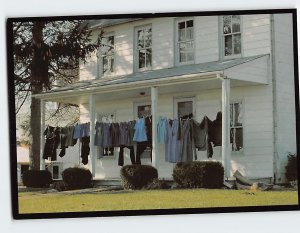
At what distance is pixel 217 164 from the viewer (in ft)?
22.2

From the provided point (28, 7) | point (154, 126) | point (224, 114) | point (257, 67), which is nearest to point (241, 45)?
point (257, 67)

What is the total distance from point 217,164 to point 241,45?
4.34 feet

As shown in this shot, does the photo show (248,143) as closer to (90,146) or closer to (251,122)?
(251,122)

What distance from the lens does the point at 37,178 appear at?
259 inches

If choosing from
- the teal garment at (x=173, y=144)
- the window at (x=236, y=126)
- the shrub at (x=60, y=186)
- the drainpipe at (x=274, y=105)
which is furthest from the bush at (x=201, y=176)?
the shrub at (x=60, y=186)

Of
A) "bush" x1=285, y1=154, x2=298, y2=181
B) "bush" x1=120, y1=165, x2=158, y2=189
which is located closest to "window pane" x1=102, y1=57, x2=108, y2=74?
"bush" x1=120, y1=165, x2=158, y2=189

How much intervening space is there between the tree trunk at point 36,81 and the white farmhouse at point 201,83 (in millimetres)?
127

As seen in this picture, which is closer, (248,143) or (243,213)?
(243,213)

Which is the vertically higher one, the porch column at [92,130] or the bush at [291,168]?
the porch column at [92,130]

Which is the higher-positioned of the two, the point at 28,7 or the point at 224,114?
the point at 28,7

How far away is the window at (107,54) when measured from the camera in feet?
23.2

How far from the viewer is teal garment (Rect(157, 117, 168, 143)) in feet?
22.9

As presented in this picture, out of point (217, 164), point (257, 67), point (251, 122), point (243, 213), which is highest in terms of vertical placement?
point (257, 67)

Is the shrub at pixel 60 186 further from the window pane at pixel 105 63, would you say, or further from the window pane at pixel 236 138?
the window pane at pixel 236 138
